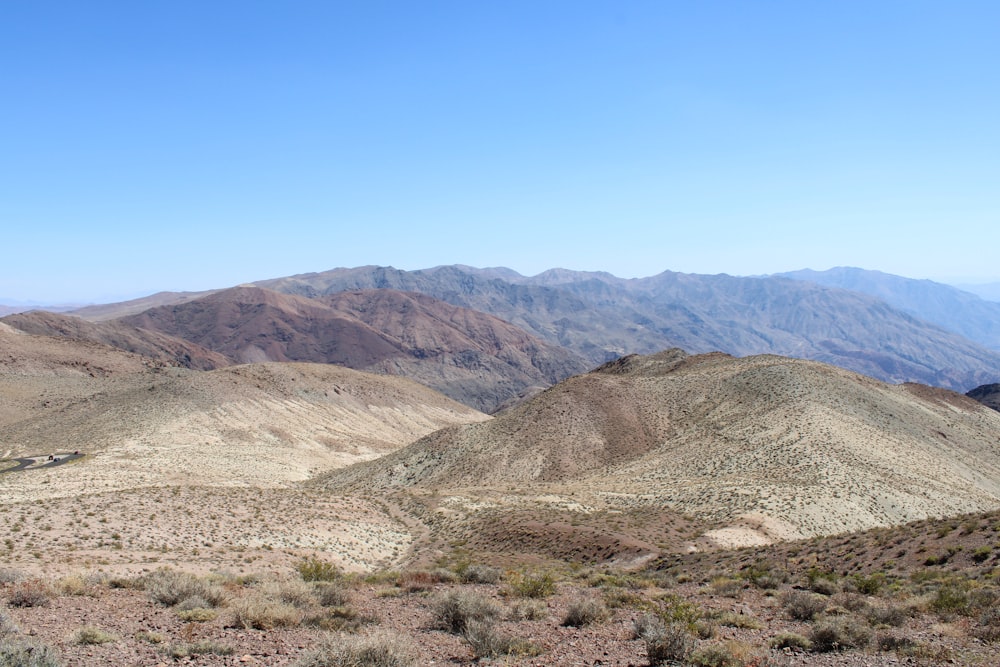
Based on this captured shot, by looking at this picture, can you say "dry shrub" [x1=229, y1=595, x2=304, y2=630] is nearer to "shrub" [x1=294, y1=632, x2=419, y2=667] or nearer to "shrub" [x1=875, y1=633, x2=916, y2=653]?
"shrub" [x1=294, y1=632, x2=419, y2=667]

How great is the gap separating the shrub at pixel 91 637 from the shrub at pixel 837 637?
41.0ft

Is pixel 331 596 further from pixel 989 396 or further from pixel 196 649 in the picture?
pixel 989 396

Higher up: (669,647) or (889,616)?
(669,647)

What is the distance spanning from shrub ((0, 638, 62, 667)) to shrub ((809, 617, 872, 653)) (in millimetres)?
12363

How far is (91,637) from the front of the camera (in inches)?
430

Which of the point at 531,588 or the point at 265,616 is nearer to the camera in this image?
the point at 265,616

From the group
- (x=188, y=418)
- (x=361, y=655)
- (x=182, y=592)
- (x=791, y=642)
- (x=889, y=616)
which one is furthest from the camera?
(x=188, y=418)

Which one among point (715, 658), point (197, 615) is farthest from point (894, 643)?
point (197, 615)

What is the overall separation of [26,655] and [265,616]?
4.18 meters

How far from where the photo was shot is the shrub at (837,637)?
11.4 m

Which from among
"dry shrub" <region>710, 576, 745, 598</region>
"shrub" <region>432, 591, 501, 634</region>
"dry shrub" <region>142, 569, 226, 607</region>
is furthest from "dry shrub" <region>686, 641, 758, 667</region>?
"dry shrub" <region>142, 569, 226, 607</region>

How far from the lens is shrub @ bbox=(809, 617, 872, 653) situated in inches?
449

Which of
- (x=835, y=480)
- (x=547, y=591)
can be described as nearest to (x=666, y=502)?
(x=835, y=480)

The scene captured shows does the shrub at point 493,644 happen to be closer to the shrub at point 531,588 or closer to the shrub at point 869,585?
the shrub at point 531,588
